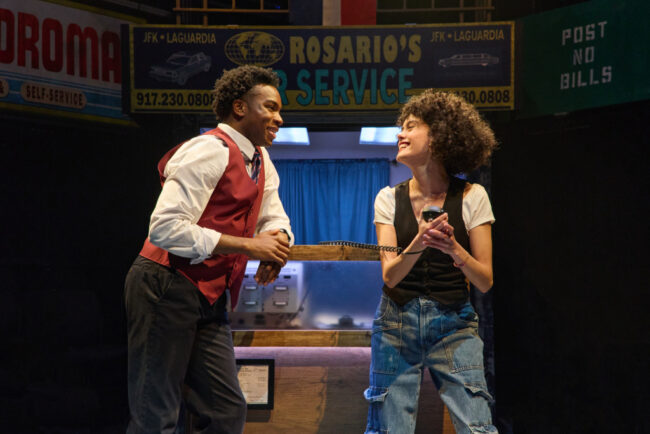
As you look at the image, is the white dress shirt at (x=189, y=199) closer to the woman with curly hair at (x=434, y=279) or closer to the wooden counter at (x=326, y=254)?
the woman with curly hair at (x=434, y=279)

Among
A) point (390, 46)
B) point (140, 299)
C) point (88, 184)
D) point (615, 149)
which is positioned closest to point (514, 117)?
point (615, 149)

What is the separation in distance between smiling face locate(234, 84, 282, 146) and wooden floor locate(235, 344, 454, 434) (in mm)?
1296

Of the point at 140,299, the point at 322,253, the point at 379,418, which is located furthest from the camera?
the point at 322,253

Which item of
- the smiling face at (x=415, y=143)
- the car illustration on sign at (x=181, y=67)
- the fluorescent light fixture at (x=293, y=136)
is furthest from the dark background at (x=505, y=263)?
the smiling face at (x=415, y=143)

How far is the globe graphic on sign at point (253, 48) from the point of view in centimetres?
380

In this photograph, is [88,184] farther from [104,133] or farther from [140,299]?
[140,299]

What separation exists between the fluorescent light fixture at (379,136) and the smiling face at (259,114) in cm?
327

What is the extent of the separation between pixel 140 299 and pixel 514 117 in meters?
3.26

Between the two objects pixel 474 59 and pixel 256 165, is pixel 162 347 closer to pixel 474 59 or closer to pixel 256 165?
pixel 256 165

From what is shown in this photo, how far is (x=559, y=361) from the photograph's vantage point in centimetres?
407

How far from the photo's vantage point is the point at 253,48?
3812mm

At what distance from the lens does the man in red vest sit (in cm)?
177

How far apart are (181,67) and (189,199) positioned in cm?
233

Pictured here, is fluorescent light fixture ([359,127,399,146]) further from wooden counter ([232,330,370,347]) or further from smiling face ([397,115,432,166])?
smiling face ([397,115,432,166])
